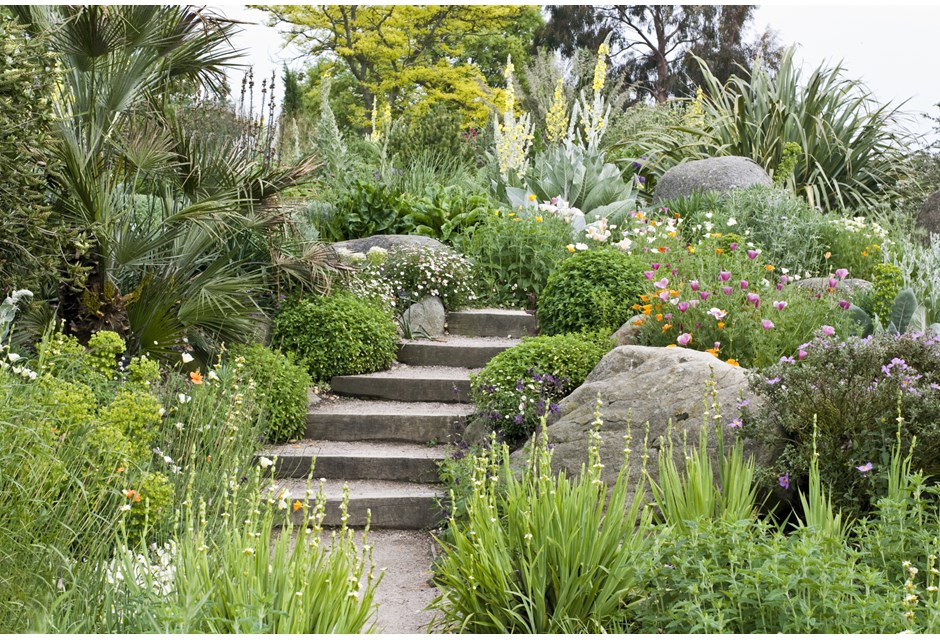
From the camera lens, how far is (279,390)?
6426 mm

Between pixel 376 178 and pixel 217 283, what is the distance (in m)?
6.17

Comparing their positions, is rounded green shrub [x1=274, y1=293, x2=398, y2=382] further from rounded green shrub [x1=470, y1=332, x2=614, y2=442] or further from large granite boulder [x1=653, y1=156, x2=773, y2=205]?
large granite boulder [x1=653, y1=156, x2=773, y2=205]

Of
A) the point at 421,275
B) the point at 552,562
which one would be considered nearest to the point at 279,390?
the point at 421,275

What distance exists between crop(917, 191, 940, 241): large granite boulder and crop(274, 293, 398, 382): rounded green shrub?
6.36 meters

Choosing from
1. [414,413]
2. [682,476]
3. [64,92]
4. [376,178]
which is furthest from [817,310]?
[376,178]

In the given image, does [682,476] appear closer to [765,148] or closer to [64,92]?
[64,92]

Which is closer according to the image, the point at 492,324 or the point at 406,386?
the point at 406,386

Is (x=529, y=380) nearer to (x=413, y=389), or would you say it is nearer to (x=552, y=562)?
(x=413, y=389)

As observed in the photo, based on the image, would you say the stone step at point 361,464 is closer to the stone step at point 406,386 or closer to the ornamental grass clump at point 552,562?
the stone step at point 406,386

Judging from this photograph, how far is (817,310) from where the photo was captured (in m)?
6.30

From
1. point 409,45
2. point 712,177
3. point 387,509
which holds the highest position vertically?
point 409,45

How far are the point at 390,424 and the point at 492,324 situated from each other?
7.11 ft

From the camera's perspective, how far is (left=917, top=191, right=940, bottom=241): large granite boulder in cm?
965

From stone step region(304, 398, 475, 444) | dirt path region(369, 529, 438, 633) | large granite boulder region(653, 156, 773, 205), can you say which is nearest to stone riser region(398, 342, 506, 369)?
stone step region(304, 398, 475, 444)
